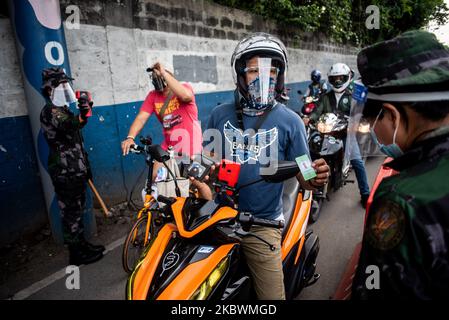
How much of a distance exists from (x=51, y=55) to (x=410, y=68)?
3512 mm

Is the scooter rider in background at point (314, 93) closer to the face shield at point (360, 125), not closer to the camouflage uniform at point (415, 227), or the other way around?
the face shield at point (360, 125)

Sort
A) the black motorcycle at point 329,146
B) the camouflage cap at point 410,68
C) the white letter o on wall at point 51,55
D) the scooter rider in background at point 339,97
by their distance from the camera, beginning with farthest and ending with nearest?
the scooter rider in background at point 339,97 → the black motorcycle at point 329,146 → the white letter o on wall at point 51,55 → the camouflage cap at point 410,68

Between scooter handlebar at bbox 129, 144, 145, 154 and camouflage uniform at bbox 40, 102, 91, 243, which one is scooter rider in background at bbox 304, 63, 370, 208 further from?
camouflage uniform at bbox 40, 102, 91, 243

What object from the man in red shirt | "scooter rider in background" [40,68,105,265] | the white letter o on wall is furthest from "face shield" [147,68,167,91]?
the white letter o on wall

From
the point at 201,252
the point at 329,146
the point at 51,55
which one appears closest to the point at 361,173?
the point at 329,146

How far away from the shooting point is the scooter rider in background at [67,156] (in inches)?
123

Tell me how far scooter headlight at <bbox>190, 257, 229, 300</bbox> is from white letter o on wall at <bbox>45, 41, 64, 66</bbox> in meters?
3.00

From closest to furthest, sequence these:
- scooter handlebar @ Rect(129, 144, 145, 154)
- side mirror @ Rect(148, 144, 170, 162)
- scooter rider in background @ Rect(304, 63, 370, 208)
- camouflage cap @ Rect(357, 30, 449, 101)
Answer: camouflage cap @ Rect(357, 30, 449, 101) → side mirror @ Rect(148, 144, 170, 162) → scooter handlebar @ Rect(129, 144, 145, 154) → scooter rider in background @ Rect(304, 63, 370, 208)

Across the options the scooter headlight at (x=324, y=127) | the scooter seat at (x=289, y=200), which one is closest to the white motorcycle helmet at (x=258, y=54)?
the scooter seat at (x=289, y=200)

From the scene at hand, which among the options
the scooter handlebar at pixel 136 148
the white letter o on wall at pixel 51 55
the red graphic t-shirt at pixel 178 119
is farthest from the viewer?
the red graphic t-shirt at pixel 178 119

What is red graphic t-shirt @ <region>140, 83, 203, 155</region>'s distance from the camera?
11.9 feet

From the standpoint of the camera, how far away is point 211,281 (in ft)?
5.03

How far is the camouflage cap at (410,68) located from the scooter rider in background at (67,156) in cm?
293
